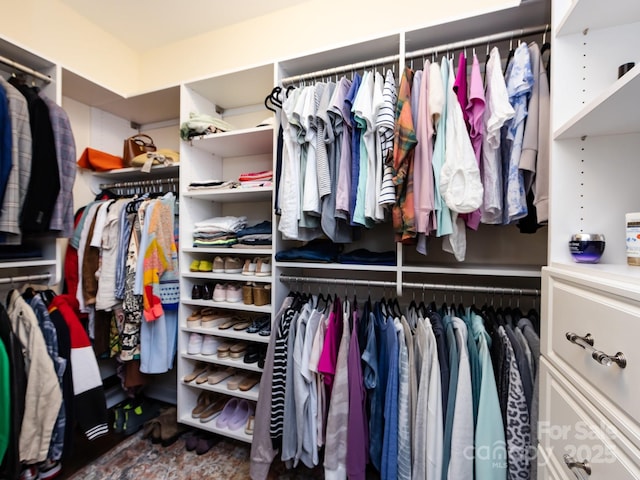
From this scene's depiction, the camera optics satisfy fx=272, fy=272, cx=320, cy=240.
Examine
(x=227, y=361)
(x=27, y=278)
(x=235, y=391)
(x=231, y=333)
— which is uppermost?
(x=27, y=278)

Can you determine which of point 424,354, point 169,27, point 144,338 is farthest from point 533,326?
point 169,27

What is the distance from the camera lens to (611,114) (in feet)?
2.01

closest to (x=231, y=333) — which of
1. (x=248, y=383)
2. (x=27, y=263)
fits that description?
(x=248, y=383)

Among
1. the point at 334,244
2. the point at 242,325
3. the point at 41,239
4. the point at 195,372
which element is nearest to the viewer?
the point at 334,244

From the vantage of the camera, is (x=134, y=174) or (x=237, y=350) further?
(x=134, y=174)

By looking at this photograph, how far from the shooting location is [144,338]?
58.6 inches

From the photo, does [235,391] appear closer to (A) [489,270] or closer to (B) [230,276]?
(B) [230,276]

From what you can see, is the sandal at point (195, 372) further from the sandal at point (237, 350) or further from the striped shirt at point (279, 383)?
the striped shirt at point (279, 383)

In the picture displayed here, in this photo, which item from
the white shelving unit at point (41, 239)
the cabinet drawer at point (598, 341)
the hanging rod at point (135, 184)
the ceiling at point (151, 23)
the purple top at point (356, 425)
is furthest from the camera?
the hanging rod at point (135, 184)

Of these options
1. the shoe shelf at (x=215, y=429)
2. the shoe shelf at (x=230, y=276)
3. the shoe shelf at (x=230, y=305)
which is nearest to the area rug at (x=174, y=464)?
the shoe shelf at (x=215, y=429)

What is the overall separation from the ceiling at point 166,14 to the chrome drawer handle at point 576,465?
7.51 ft

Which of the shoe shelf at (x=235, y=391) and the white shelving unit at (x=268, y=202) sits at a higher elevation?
the white shelving unit at (x=268, y=202)

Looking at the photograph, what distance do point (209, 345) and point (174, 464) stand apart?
24.2 inches

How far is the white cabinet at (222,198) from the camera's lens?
143 centimetres
